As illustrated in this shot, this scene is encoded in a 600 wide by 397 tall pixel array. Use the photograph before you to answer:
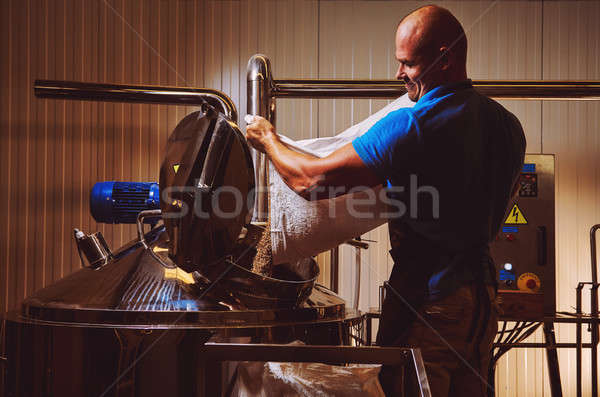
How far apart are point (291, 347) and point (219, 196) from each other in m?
0.44

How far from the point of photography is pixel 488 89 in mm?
1841

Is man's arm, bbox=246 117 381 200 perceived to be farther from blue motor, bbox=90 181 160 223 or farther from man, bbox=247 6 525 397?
blue motor, bbox=90 181 160 223

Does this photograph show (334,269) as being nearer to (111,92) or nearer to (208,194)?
(111,92)

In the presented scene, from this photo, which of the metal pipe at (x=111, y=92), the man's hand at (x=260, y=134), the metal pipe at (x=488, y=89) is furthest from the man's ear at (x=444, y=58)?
the metal pipe at (x=111, y=92)

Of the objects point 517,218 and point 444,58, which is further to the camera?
point 517,218

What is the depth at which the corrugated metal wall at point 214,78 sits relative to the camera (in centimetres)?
318

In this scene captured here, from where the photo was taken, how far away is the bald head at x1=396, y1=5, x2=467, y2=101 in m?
1.25

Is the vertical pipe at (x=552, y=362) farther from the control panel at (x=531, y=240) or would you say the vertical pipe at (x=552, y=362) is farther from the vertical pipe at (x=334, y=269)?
the vertical pipe at (x=334, y=269)

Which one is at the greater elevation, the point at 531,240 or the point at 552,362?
the point at 531,240

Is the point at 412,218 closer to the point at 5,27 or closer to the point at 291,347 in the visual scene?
the point at 291,347

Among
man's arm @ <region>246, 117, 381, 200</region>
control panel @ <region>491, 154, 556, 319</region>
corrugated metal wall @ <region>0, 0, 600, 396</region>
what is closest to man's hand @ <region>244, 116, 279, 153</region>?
man's arm @ <region>246, 117, 381, 200</region>

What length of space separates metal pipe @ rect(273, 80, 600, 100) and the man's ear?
1.83 ft

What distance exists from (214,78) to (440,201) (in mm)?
2485

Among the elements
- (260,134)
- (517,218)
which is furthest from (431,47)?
(517,218)
